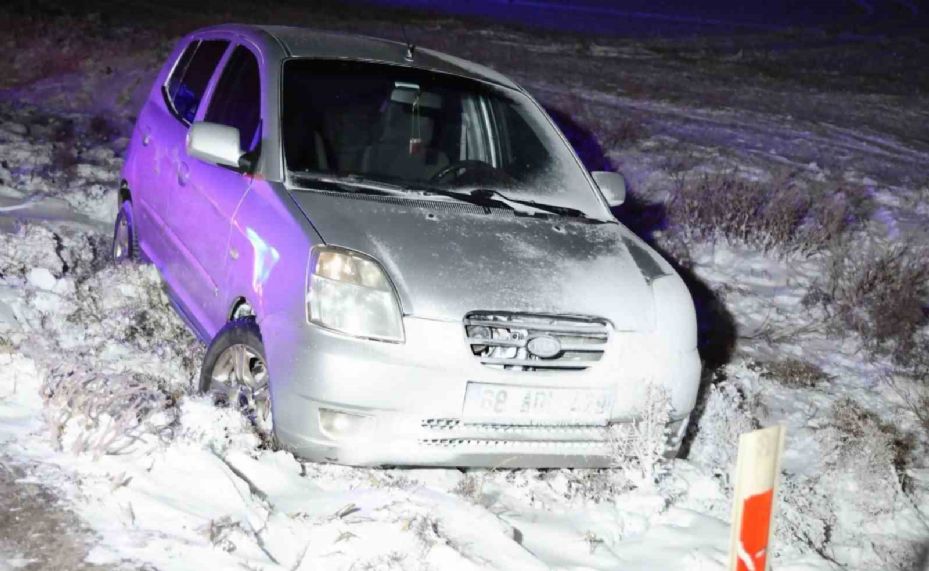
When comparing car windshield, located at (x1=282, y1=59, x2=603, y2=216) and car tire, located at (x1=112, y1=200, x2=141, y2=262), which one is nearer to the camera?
car windshield, located at (x1=282, y1=59, x2=603, y2=216)

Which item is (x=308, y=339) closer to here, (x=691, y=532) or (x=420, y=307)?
(x=420, y=307)

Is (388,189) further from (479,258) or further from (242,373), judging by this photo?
(242,373)

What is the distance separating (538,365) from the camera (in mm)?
3736

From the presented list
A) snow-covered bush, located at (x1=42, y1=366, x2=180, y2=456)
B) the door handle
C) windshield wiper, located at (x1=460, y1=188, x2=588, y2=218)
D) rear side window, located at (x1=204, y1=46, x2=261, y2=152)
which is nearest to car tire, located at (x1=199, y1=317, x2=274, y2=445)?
snow-covered bush, located at (x1=42, y1=366, x2=180, y2=456)

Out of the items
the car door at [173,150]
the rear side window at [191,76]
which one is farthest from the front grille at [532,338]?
the rear side window at [191,76]

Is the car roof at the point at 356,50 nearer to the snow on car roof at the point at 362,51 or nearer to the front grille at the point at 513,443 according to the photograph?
the snow on car roof at the point at 362,51

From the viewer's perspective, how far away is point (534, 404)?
371 centimetres

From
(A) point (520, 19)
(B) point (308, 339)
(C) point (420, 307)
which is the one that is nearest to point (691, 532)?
(C) point (420, 307)

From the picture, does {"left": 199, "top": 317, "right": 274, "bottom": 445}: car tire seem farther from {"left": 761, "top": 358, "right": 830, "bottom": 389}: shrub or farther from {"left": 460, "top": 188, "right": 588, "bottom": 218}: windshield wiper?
{"left": 761, "top": 358, "right": 830, "bottom": 389}: shrub

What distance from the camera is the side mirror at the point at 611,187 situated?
5.12m

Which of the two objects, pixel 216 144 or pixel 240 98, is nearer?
pixel 216 144

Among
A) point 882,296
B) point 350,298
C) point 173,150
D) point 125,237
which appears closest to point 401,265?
point 350,298

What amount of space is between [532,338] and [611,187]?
1.66 m

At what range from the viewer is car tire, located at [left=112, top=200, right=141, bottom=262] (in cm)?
585
